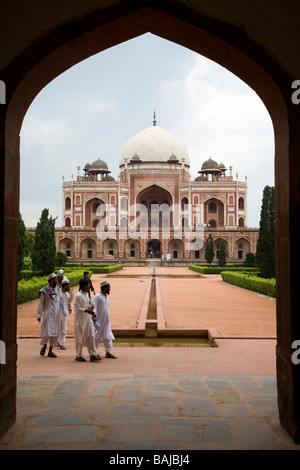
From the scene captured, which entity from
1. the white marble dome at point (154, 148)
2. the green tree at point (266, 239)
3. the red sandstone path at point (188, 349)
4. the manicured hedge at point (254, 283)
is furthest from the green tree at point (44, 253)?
the white marble dome at point (154, 148)

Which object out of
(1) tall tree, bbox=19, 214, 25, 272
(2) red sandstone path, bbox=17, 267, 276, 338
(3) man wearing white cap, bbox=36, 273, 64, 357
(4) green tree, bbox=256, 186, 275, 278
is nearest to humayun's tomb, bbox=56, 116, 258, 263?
(4) green tree, bbox=256, 186, 275, 278

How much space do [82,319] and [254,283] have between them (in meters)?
8.93

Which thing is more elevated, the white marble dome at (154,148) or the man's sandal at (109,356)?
the white marble dome at (154,148)

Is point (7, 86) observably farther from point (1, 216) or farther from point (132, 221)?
point (132, 221)

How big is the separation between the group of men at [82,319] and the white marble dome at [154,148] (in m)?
36.4

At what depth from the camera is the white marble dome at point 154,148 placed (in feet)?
136

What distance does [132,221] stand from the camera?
37812mm

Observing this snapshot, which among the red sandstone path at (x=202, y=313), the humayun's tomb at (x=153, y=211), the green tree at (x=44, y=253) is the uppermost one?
the humayun's tomb at (x=153, y=211)

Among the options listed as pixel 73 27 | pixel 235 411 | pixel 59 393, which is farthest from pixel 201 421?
pixel 73 27

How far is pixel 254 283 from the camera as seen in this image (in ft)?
41.4

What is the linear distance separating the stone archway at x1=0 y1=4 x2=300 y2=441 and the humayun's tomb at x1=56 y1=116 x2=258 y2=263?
1207 inches

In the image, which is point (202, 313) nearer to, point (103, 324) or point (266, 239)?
point (103, 324)

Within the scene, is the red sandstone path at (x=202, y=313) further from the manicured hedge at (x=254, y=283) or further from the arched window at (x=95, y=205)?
the arched window at (x=95, y=205)

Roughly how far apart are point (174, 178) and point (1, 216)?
120 ft
